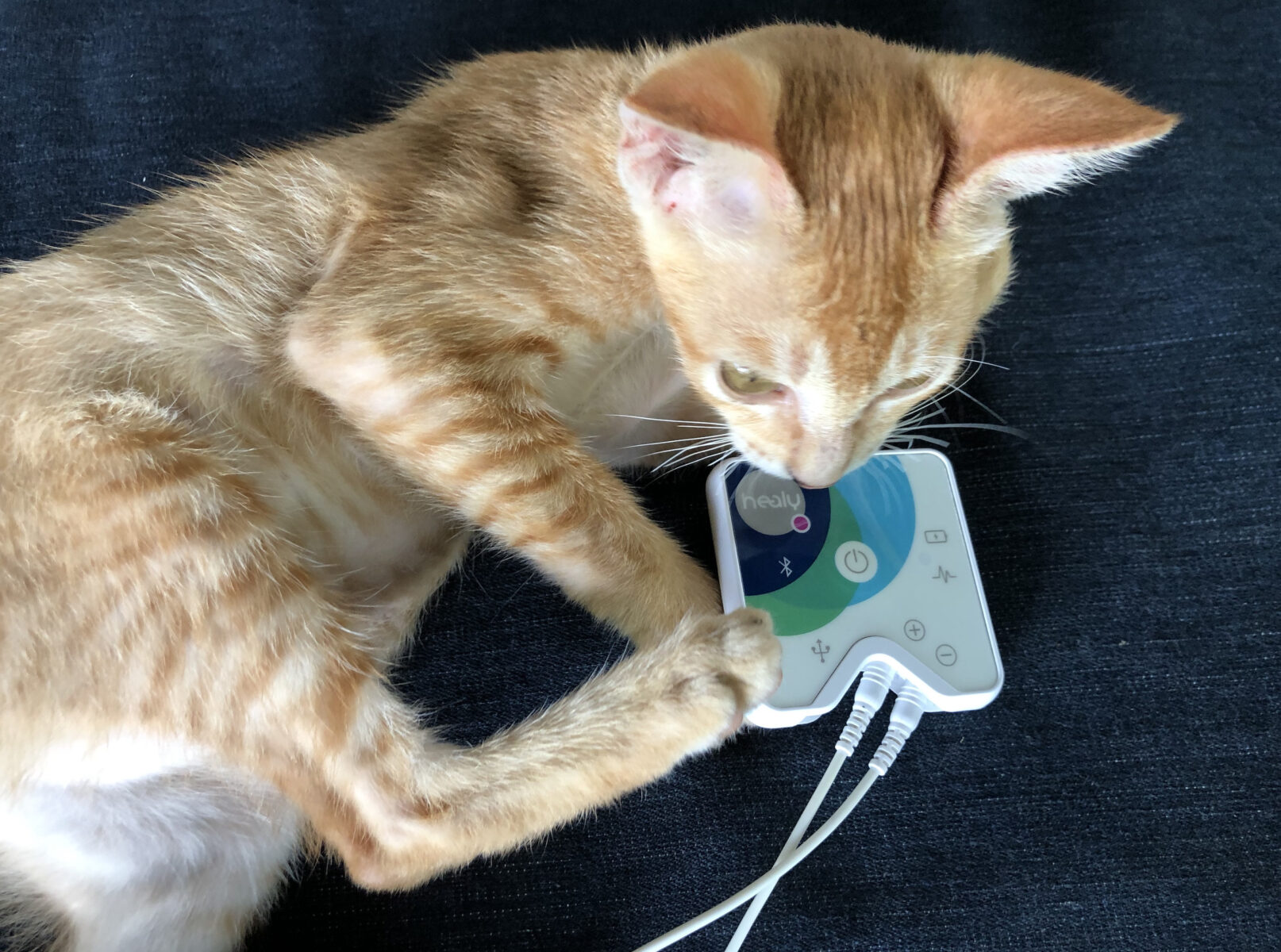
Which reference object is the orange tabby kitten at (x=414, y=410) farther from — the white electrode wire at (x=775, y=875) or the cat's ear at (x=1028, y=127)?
the white electrode wire at (x=775, y=875)

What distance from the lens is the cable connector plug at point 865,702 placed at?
785 mm

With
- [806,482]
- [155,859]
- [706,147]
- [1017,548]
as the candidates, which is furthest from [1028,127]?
[155,859]

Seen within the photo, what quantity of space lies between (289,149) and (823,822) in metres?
0.95

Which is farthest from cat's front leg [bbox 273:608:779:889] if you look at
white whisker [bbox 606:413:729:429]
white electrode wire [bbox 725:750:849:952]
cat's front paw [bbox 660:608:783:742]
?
white whisker [bbox 606:413:729:429]

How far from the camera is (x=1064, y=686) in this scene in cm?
84

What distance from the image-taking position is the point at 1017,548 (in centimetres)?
90

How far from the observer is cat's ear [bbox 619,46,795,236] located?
545 millimetres

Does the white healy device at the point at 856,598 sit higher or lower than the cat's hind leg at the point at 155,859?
higher

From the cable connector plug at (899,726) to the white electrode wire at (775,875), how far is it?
0.01m

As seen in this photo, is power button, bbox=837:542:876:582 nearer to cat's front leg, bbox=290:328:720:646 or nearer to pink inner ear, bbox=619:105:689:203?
cat's front leg, bbox=290:328:720:646

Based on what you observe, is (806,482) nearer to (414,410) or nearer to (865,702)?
(865,702)

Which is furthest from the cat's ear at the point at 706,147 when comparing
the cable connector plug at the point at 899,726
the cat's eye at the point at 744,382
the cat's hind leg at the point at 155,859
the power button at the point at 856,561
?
the cat's hind leg at the point at 155,859

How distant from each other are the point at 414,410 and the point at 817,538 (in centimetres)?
44

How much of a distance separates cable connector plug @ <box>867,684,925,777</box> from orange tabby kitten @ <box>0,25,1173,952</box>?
A: 0.13 metres
